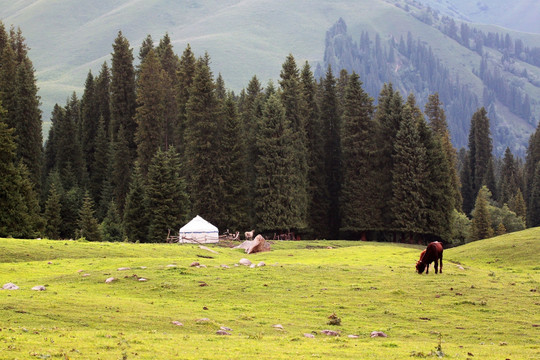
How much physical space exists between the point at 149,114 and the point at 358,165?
3228 centimetres

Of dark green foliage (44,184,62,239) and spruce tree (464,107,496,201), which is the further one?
spruce tree (464,107,496,201)

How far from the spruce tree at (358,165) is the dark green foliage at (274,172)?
9987mm

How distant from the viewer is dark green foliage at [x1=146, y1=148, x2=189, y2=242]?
242ft

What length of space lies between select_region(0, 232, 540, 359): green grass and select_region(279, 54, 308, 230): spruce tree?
42.1 m

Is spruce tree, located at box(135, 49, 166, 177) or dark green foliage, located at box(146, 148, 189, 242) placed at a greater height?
spruce tree, located at box(135, 49, 166, 177)

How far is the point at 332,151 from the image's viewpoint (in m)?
100

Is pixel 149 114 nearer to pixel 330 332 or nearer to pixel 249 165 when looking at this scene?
pixel 249 165

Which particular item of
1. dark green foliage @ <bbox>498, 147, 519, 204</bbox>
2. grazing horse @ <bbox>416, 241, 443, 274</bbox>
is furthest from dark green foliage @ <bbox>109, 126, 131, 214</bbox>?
dark green foliage @ <bbox>498, 147, 519, 204</bbox>

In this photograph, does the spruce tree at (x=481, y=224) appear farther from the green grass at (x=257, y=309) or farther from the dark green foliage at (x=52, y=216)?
the dark green foliage at (x=52, y=216)

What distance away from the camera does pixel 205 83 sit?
89.8 metres

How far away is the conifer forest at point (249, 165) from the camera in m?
83.6

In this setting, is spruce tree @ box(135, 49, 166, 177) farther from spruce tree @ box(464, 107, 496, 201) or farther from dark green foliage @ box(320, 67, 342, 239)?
spruce tree @ box(464, 107, 496, 201)

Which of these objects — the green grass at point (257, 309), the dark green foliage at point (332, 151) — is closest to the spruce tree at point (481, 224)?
the dark green foliage at point (332, 151)

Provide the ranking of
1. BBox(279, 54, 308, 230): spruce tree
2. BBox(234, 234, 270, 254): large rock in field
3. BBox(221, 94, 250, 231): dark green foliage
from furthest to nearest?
1. BBox(279, 54, 308, 230): spruce tree
2. BBox(221, 94, 250, 231): dark green foliage
3. BBox(234, 234, 270, 254): large rock in field
